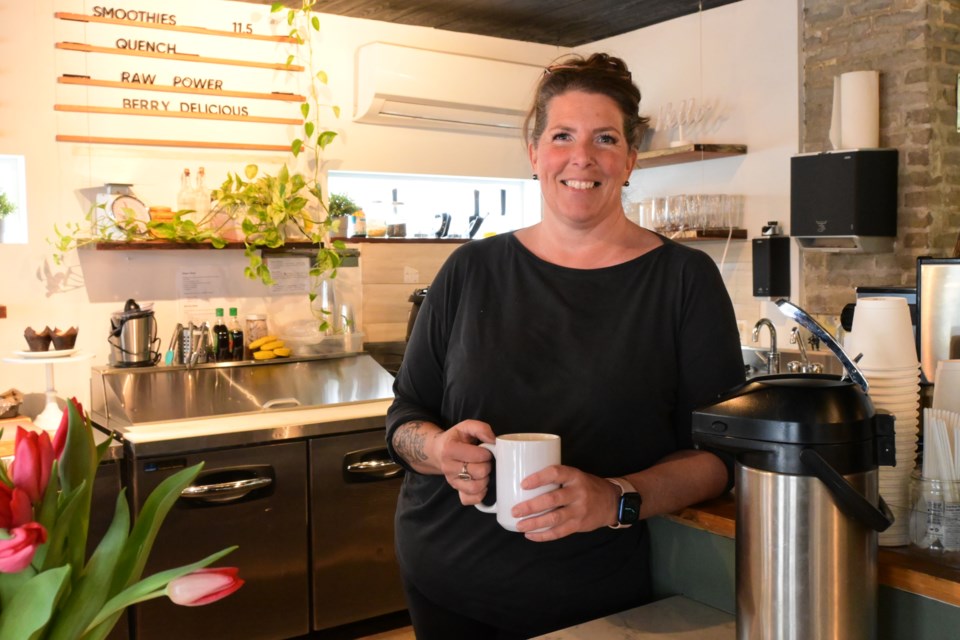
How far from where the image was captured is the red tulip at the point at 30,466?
0.82 metres

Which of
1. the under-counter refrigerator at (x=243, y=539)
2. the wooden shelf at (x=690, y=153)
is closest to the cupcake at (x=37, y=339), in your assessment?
the under-counter refrigerator at (x=243, y=539)

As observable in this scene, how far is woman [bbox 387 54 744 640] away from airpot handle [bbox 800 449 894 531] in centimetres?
36

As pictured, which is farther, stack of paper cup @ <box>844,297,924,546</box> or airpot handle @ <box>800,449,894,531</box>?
stack of paper cup @ <box>844,297,924,546</box>

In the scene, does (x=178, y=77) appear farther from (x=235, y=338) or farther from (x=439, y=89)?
(x=439, y=89)

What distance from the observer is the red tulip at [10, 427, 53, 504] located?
82cm

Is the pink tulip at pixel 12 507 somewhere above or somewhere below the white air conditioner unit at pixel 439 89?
below

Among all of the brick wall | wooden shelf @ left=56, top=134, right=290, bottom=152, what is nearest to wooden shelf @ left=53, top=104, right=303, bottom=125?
wooden shelf @ left=56, top=134, right=290, bottom=152

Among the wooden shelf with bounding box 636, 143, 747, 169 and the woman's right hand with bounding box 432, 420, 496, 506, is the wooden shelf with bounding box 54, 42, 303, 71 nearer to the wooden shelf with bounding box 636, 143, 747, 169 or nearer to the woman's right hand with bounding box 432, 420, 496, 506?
the wooden shelf with bounding box 636, 143, 747, 169

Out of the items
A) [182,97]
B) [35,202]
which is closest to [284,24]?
[182,97]

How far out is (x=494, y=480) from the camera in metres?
1.45

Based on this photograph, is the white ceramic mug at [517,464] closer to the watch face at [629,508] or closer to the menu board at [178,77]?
the watch face at [629,508]

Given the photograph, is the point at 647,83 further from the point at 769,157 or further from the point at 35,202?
the point at 35,202

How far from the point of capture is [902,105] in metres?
4.35

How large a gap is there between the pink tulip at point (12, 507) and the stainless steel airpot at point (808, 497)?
2.67ft
